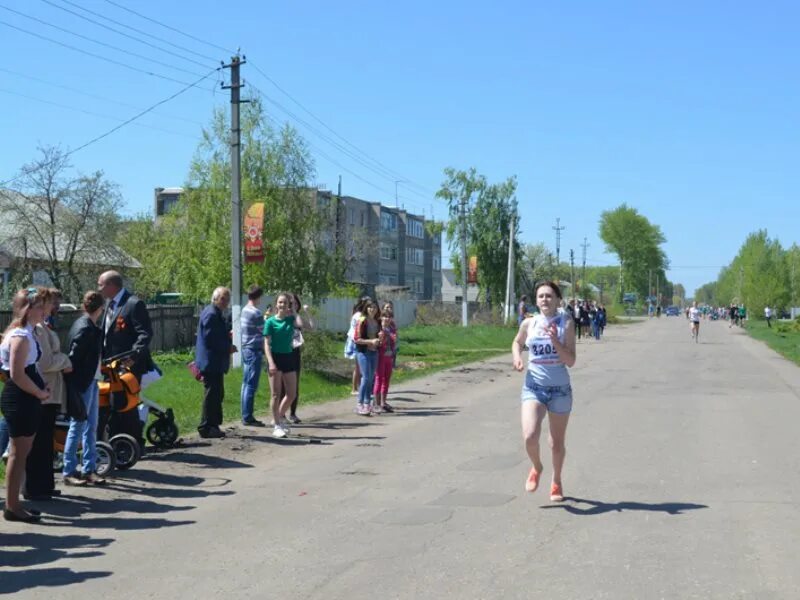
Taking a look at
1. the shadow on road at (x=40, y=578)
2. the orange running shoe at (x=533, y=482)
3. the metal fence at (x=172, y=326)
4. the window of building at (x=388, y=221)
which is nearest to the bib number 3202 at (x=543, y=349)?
the orange running shoe at (x=533, y=482)

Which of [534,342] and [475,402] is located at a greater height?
[534,342]

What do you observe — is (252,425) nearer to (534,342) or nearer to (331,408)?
(331,408)

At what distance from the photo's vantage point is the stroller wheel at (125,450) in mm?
9945

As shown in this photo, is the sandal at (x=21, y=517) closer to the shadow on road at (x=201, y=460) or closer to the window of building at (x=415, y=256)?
the shadow on road at (x=201, y=460)

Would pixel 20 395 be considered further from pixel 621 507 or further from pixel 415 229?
pixel 415 229

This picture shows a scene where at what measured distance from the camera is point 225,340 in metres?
12.2

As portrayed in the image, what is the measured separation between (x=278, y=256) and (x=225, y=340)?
17.8 m

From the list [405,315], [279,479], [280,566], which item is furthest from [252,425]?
[405,315]

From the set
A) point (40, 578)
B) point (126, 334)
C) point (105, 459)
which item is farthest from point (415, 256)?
point (40, 578)

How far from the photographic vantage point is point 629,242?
16675cm

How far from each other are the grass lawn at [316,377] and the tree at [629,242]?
13031 cm

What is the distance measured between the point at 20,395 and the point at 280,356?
5359mm

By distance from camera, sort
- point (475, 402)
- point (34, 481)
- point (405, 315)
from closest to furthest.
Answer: point (34, 481) < point (475, 402) < point (405, 315)

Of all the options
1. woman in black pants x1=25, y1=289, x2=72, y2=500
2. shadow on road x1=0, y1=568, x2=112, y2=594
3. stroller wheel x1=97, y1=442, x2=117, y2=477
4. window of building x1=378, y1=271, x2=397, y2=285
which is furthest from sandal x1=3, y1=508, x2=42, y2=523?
window of building x1=378, y1=271, x2=397, y2=285
